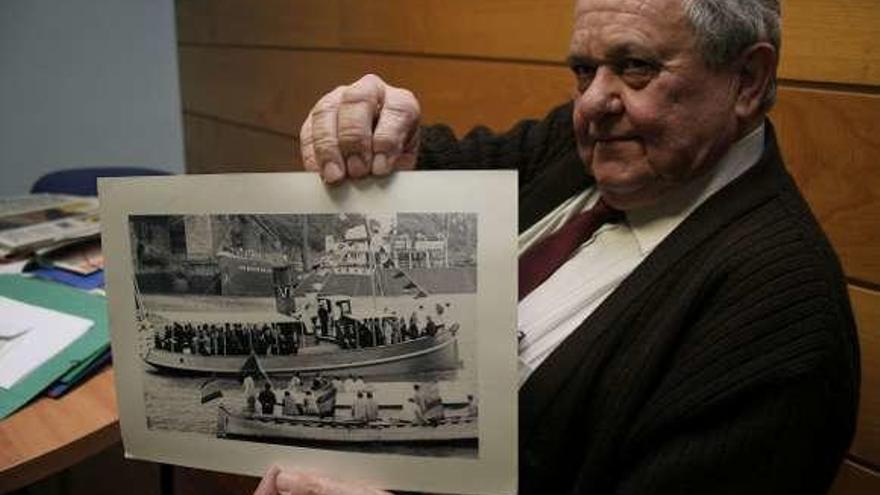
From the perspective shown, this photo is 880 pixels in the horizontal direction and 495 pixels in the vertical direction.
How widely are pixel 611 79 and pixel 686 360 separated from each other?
311 mm

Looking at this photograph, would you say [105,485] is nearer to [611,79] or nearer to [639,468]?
[639,468]

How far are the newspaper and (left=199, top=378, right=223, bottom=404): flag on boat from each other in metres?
0.76

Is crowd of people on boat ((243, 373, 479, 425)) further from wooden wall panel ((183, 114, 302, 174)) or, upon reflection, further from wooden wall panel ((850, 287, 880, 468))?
wooden wall panel ((183, 114, 302, 174))

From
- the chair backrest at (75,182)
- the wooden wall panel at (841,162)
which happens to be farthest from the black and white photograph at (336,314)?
the chair backrest at (75,182)

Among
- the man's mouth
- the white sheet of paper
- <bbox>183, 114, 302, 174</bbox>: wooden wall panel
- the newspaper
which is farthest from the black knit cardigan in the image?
<bbox>183, 114, 302, 174</bbox>: wooden wall panel

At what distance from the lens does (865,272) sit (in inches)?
39.8

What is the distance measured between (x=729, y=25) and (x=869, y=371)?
25.1 inches

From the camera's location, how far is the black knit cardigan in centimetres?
63

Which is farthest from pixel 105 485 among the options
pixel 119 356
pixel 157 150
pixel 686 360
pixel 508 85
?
pixel 157 150

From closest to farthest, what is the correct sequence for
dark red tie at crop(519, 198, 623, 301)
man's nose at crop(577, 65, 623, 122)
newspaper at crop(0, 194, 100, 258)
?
man's nose at crop(577, 65, 623, 122) → dark red tie at crop(519, 198, 623, 301) → newspaper at crop(0, 194, 100, 258)

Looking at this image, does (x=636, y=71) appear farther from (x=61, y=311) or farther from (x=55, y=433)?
(x=61, y=311)

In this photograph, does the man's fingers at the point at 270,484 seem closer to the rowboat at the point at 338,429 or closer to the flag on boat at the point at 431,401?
the rowboat at the point at 338,429

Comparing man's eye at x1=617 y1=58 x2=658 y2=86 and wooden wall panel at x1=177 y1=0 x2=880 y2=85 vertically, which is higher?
wooden wall panel at x1=177 y1=0 x2=880 y2=85

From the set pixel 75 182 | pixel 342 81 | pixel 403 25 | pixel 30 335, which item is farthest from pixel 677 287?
pixel 75 182
